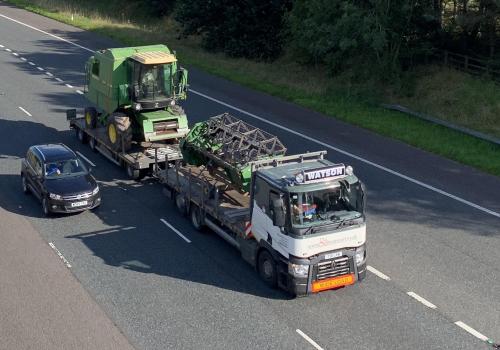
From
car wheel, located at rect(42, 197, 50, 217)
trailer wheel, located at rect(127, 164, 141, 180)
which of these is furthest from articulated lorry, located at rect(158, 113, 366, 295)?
trailer wheel, located at rect(127, 164, 141, 180)

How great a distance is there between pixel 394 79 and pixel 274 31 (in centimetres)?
1133

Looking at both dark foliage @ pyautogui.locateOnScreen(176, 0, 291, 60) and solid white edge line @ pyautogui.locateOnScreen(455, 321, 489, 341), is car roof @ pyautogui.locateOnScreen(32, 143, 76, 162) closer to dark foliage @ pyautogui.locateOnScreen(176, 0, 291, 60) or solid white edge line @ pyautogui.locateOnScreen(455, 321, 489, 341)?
solid white edge line @ pyautogui.locateOnScreen(455, 321, 489, 341)

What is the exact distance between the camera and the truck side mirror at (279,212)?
1655 cm

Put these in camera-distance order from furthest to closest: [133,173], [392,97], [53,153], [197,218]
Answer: [392,97], [133,173], [53,153], [197,218]

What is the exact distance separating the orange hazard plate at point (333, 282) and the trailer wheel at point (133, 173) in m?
10.1

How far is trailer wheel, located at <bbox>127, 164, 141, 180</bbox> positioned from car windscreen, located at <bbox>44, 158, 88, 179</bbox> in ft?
7.27

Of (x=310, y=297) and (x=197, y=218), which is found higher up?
(x=197, y=218)

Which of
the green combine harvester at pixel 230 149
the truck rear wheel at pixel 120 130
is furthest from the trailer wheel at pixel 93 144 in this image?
the green combine harvester at pixel 230 149

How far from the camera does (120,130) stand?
1006 inches

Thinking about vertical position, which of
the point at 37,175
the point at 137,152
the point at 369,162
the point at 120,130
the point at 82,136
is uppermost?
the point at 120,130

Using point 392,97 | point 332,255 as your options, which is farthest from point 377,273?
point 392,97

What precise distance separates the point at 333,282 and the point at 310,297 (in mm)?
812

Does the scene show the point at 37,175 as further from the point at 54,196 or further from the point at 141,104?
the point at 141,104

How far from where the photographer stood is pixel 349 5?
3628cm
